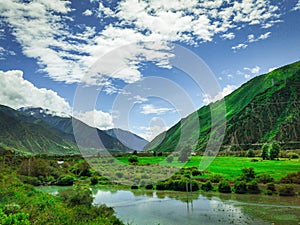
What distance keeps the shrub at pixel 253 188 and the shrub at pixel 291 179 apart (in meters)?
4.71

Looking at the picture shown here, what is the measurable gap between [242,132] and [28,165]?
88162 millimetres

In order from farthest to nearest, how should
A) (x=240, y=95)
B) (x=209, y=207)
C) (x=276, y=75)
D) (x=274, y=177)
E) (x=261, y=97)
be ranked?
(x=240, y=95)
(x=276, y=75)
(x=261, y=97)
(x=274, y=177)
(x=209, y=207)

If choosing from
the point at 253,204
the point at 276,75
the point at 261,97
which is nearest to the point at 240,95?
the point at 276,75

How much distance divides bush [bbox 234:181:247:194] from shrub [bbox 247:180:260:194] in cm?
58

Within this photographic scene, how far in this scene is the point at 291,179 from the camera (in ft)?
145

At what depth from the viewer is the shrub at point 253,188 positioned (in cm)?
4269

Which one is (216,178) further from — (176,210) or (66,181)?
(66,181)

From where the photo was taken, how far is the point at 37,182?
63281mm

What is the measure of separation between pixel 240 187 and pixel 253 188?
75.1 inches

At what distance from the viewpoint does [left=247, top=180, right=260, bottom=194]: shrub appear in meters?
42.7

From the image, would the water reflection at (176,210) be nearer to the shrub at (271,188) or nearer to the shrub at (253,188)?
the shrub at (253,188)

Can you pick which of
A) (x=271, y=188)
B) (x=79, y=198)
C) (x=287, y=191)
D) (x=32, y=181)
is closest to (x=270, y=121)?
(x=271, y=188)

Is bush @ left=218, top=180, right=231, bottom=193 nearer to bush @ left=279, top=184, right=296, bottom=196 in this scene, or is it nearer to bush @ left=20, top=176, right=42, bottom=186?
bush @ left=279, top=184, right=296, bottom=196

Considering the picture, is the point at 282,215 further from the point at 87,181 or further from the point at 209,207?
the point at 87,181
